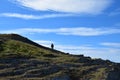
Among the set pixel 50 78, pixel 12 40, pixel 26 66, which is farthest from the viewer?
pixel 12 40

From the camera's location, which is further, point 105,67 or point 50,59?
point 50,59

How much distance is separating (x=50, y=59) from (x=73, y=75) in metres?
7.17

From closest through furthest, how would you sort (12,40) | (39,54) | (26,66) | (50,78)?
(50,78) < (26,66) < (39,54) < (12,40)

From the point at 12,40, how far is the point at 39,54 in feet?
36.6

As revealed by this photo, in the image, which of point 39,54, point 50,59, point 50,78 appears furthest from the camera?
point 39,54

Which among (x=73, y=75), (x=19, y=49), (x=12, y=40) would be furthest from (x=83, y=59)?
(x=12, y=40)

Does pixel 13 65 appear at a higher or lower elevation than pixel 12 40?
lower

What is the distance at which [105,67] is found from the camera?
174 feet

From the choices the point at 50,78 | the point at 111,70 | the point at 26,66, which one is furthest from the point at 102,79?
the point at 26,66

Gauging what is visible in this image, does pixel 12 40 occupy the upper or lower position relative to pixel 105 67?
upper

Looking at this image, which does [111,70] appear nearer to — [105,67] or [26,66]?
[105,67]

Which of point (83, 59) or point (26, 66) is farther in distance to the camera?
point (83, 59)

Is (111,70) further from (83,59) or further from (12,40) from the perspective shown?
(12,40)

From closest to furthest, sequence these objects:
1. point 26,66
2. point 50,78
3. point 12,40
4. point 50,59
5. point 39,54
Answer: point 50,78 → point 26,66 → point 50,59 → point 39,54 → point 12,40
